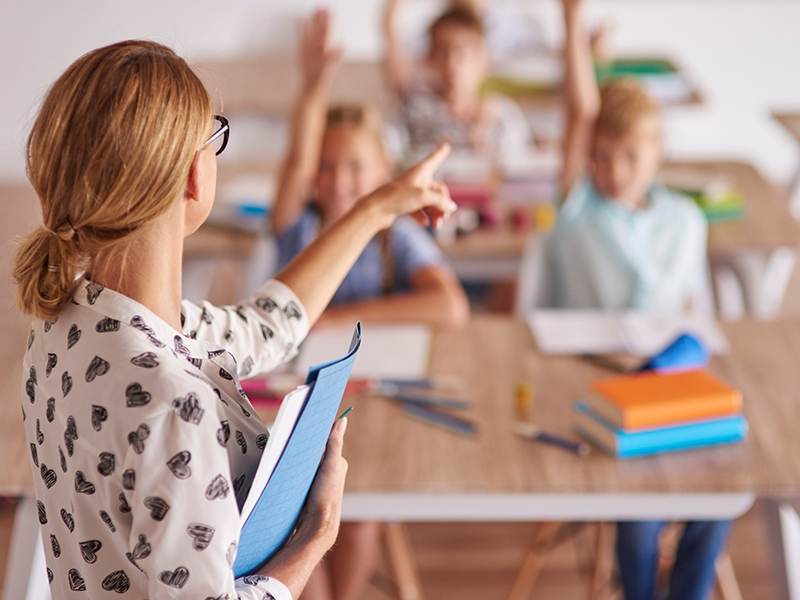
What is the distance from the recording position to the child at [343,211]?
201 centimetres

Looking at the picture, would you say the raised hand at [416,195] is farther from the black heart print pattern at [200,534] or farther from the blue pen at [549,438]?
the blue pen at [549,438]

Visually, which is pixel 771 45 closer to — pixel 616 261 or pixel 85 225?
pixel 616 261

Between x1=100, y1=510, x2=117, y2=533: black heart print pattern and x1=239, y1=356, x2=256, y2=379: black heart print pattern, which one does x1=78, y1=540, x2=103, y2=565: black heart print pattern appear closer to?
x1=100, y1=510, x2=117, y2=533: black heart print pattern

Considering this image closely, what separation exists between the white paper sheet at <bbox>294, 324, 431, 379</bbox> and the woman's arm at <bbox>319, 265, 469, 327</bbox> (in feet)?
0.16

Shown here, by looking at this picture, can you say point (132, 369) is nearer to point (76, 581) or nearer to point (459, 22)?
point (76, 581)

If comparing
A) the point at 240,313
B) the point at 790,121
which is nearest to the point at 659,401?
the point at 240,313

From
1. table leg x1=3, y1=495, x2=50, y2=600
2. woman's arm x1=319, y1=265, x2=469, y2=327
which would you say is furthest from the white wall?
table leg x1=3, y1=495, x2=50, y2=600

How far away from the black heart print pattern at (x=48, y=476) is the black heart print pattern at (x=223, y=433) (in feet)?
0.55

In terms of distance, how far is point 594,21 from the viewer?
554 centimetres

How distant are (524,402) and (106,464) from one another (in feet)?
3.42

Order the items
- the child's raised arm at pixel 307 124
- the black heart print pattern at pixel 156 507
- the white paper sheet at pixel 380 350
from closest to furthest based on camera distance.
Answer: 1. the black heart print pattern at pixel 156 507
2. the white paper sheet at pixel 380 350
3. the child's raised arm at pixel 307 124

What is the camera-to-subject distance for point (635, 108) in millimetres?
2215

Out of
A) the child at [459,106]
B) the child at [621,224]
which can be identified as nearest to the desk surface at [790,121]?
the child at [459,106]

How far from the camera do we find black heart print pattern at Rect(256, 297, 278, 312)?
962 millimetres
